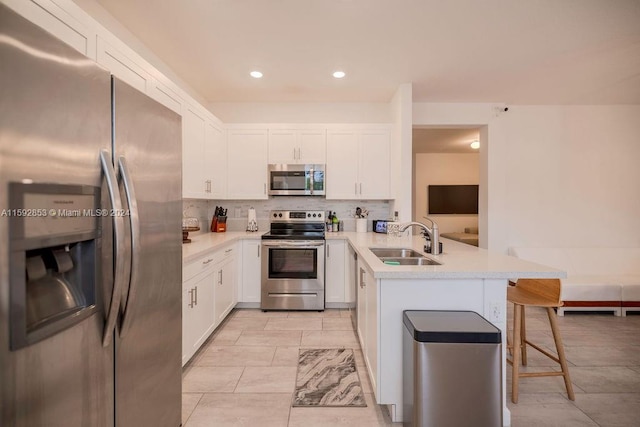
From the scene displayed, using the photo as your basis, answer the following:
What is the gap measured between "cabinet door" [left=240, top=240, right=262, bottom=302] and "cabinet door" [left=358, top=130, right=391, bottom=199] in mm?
1531

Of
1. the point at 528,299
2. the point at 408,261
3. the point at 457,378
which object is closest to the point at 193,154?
the point at 408,261

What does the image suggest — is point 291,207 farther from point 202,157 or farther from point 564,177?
point 564,177

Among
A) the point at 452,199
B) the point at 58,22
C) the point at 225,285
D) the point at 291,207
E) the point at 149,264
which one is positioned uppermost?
the point at 58,22

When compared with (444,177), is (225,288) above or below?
below

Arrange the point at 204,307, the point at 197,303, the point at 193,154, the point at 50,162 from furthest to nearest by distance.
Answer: the point at 193,154
the point at 204,307
the point at 197,303
the point at 50,162

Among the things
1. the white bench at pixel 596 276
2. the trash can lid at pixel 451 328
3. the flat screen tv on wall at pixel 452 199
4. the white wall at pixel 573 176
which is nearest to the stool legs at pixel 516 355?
the trash can lid at pixel 451 328

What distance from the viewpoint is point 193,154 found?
3033 millimetres

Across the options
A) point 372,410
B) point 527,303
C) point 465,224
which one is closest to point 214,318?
point 372,410

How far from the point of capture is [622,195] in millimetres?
→ 4375

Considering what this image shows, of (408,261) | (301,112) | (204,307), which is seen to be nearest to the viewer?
(408,261)

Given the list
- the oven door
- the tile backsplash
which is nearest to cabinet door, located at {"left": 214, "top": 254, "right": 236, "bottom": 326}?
the oven door

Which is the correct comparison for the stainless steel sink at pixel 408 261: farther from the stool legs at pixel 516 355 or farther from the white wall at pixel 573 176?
the white wall at pixel 573 176

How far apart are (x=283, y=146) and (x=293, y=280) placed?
174 centimetres

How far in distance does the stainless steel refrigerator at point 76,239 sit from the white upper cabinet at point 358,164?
279 cm
